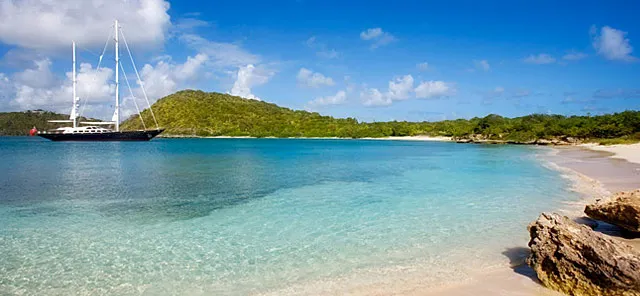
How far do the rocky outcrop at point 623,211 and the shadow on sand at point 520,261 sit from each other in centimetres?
229

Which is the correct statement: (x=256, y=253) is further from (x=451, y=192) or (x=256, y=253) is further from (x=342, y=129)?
(x=342, y=129)

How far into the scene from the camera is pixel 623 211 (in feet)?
30.5

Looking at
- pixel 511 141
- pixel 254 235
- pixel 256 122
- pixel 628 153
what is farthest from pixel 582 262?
pixel 256 122

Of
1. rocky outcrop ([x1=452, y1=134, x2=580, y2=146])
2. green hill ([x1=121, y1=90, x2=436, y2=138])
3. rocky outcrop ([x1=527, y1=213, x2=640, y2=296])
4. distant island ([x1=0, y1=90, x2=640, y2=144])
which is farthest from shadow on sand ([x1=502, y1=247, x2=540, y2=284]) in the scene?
green hill ([x1=121, y1=90, x2=436, y2=138])

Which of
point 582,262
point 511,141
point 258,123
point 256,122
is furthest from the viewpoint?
point 256,122

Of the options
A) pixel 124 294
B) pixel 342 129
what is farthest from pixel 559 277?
pixel 342 129

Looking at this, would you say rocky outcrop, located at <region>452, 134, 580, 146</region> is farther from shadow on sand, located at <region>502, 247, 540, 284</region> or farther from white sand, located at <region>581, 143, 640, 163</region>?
shadow on sand, located at <region>502, 247, 540, 284</region>

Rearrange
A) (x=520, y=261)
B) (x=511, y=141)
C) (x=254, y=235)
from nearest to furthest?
1. (x=520, y=261)
2. (x=254, y=235)
3. (x=511, y=141)

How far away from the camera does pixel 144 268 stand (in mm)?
8484

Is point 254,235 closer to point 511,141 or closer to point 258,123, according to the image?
point 511,141

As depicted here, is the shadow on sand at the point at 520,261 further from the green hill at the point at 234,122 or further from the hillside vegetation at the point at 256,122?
the green hill at the point at 234,122

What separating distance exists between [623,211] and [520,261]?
2.94 m

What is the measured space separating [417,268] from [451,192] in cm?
1157

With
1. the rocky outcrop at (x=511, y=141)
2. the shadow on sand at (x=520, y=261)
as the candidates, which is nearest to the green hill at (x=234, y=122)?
the rocky outcrop at (x=511, y=141)
